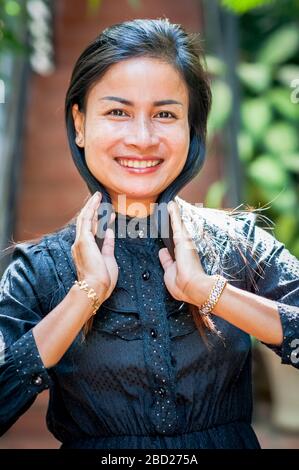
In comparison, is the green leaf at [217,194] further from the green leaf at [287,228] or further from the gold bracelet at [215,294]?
the gold bracelet at [215,294]

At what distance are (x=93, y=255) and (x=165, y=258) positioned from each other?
0.59 ft

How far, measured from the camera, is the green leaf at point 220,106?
5.02 meters

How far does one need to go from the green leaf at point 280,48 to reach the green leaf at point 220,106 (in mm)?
396

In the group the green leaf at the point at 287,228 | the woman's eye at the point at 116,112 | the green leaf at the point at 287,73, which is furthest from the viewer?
the green leaf at the point at 287,73

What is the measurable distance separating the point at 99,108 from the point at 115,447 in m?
0.70

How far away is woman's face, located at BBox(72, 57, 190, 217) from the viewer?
1.84 metres

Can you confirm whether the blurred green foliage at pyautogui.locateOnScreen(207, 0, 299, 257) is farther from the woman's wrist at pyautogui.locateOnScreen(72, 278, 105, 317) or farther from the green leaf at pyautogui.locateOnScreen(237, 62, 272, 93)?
the woman's wrist at pyautogui.locateOnScreen(72, 278, 105, 317)

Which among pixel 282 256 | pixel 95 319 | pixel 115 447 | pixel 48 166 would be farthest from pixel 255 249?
pixel 48 166

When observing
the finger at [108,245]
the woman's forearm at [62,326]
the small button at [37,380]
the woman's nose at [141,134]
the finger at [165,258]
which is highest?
the woman's nose at [141,134]

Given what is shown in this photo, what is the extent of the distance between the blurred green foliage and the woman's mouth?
2.97 m

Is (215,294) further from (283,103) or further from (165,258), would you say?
(283,103)

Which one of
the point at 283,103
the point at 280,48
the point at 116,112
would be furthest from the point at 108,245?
the point at 280,48

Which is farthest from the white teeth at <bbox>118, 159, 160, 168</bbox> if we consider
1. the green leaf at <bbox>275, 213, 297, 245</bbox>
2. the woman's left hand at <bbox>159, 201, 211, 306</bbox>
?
the green leaf at <bbox>275, 213, 297, 245</bbox>

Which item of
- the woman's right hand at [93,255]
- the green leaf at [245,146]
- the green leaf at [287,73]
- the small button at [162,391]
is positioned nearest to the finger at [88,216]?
the woman's right hand at [93,255]
